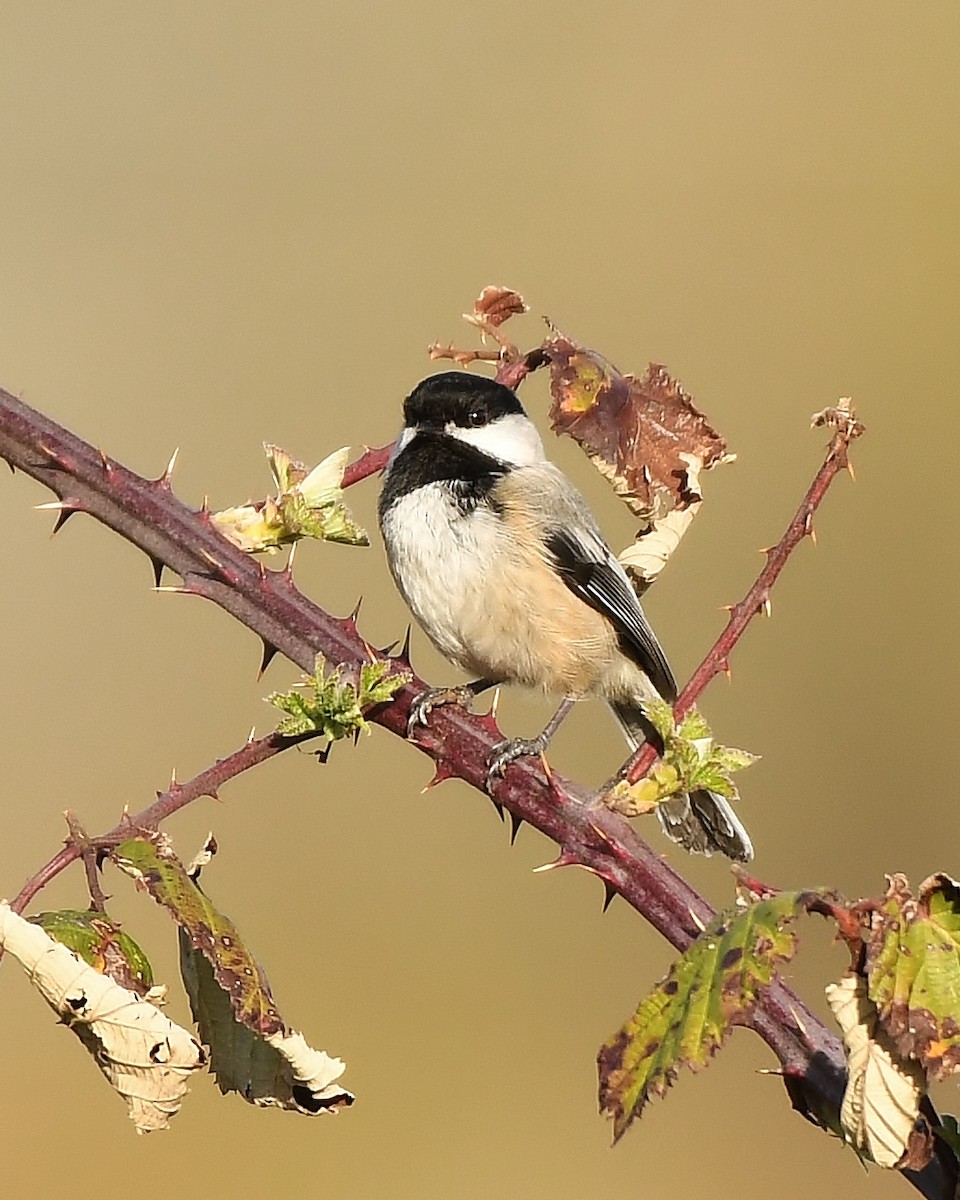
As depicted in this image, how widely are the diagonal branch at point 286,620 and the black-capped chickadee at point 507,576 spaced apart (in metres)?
1.42

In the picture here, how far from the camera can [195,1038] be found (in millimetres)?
1817

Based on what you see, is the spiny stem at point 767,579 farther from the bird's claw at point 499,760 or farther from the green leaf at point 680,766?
the bird's claw at point 499,760

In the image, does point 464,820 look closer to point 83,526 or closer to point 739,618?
→ point 83,526

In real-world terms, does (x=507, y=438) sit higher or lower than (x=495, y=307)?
higher

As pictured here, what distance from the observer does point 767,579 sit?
209 cm

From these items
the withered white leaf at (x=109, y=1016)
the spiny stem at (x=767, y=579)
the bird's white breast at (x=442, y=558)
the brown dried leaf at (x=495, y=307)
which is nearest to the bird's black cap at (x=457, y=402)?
the bird's white breast at (x=442, y=558)

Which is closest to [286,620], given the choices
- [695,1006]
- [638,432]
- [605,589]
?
[638,432]

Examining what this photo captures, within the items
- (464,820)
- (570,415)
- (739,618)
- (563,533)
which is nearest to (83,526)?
(464,820)

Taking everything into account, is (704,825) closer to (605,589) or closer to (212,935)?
(605,589)

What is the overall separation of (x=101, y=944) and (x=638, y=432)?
1.34 m

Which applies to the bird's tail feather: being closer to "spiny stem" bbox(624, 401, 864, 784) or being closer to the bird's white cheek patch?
the bird's white cheek patch

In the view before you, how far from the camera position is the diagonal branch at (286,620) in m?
2.04

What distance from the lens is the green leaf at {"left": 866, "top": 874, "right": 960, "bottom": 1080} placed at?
1533 mm

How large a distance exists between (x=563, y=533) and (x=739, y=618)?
174 centimetres
